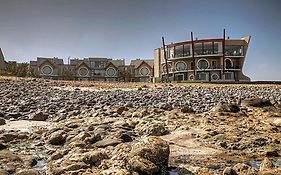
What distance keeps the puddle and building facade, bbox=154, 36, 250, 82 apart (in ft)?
175

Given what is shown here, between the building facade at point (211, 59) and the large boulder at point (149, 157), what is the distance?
58.9 meters

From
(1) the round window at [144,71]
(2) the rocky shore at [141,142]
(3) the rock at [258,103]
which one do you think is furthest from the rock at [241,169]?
(1) the round window at [144,71]

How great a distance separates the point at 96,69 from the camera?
296 ft

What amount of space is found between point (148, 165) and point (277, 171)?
2586 mm

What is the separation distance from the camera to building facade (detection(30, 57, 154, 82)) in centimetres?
8450

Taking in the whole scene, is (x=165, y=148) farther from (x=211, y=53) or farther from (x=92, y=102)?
(x=211, y=53)

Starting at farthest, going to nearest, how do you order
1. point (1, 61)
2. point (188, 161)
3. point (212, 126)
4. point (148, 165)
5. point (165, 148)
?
point (1, 61) < point (212, 126) < point (188, 161) < point (165, 148) < point (148, 165)

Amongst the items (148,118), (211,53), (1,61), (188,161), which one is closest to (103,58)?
(1,61)

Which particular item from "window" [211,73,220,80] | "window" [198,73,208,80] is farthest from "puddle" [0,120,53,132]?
"window" [198,73,208,80]

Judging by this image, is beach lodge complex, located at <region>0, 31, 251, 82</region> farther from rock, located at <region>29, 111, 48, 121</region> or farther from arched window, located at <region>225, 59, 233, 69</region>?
rock, located at <region>29, 111, 48, 121</region>

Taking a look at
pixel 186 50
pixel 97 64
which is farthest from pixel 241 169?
pixel 97 64

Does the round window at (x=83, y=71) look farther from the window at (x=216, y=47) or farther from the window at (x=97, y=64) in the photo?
the window at (x=216, y=47)

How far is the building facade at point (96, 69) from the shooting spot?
277 feet

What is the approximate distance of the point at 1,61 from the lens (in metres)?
81.2
